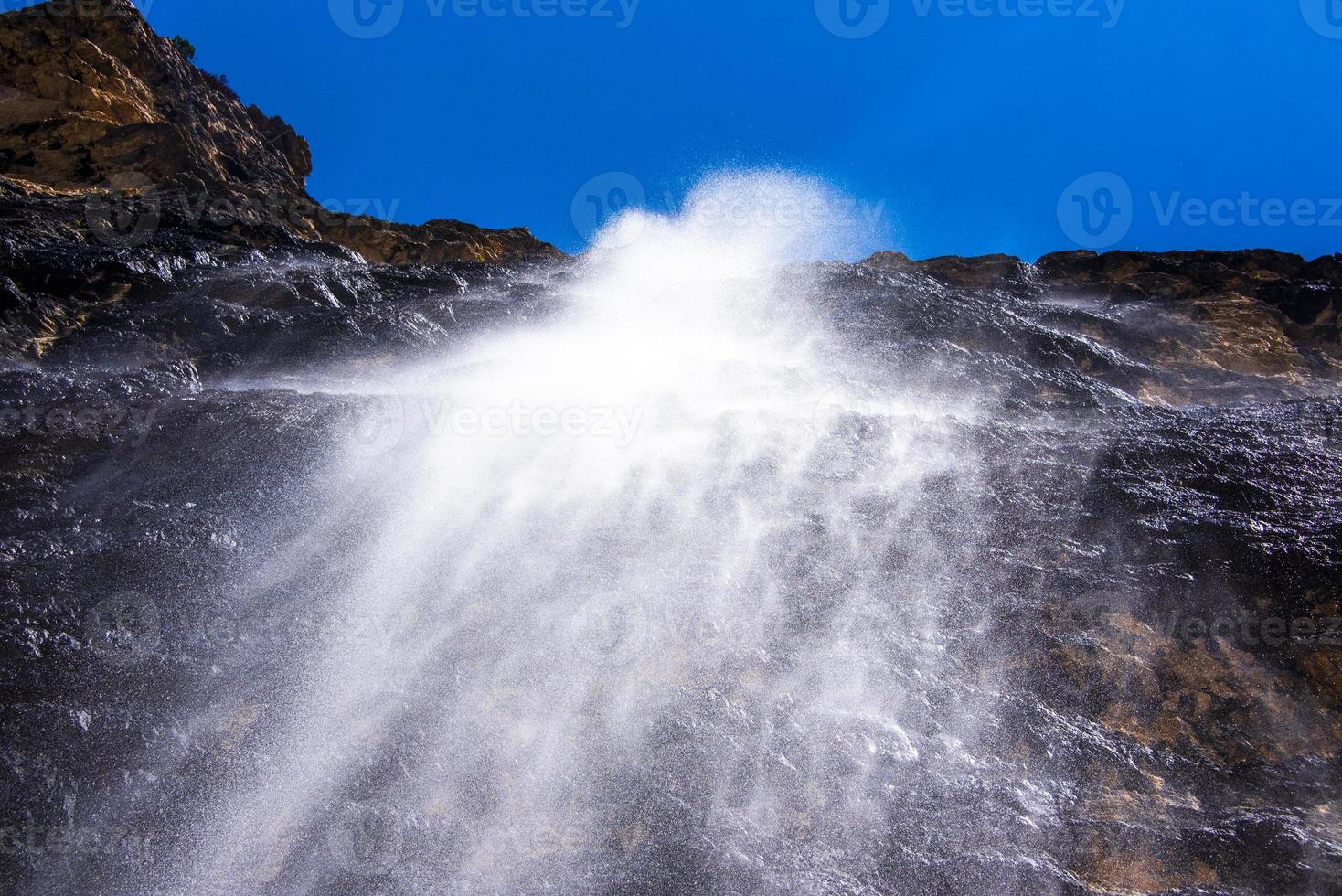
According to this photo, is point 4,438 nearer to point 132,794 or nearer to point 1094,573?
point 132,794

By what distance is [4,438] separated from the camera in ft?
28.1

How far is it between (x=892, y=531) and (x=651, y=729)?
428 centimetres

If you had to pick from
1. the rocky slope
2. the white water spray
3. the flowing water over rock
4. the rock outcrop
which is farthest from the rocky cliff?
the rock outcrop

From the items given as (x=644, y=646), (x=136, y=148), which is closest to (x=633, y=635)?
(x=644, y=646)

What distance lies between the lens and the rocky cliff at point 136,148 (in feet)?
59.5

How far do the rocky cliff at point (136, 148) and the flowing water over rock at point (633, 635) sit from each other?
7.26 metres

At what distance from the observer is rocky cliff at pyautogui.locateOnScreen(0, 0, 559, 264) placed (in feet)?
59.5

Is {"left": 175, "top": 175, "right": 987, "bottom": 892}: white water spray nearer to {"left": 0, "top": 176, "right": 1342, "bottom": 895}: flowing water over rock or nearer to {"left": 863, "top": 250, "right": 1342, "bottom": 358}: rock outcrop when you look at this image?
{"left": 0, "top": 176, "right": 1342, "bottom": 895}: flowing water over rock

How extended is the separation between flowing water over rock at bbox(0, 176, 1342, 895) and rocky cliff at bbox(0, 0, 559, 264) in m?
7.26

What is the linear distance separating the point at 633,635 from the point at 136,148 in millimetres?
21416

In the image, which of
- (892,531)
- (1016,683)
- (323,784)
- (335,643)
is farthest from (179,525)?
(1016,683)

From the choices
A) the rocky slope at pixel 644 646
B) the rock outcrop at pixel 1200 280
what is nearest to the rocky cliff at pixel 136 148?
the rocky slope at pixel 644 646

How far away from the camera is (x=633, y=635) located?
768cm

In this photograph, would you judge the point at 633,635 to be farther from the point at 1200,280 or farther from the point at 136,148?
the point at 136,148
